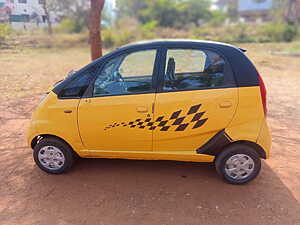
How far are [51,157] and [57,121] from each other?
20.8 inches

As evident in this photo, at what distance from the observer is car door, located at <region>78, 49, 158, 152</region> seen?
2.89 meters

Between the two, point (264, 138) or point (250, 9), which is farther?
point (250, 9)

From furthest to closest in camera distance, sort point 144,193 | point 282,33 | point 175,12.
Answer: point 175,12 < point 282,33 < point 144,193

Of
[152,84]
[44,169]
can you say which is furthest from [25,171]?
[152,84]

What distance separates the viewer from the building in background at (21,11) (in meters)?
5.30

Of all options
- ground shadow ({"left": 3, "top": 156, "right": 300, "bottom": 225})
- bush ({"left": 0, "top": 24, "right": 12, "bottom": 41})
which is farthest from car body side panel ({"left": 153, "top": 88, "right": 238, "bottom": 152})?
bush ({"left": 0, "top": 24, "right": 12, "bottom": 41})

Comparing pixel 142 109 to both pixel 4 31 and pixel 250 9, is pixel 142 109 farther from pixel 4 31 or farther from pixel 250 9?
pixel 250 9

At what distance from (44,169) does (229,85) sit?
2.55 metres

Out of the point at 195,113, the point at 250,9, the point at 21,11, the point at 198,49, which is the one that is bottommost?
the point at 195,113

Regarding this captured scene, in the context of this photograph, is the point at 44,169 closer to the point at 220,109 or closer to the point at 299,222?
the point at 220,109

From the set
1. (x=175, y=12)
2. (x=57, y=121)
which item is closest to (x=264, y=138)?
(x=57, y=121)

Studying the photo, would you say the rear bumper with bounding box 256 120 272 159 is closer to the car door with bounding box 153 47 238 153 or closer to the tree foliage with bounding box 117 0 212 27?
the car door with bounding box 153 47 238 153

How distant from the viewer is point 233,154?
2994 mm

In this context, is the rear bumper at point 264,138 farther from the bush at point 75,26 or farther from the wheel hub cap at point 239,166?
the bush at point 75,26
